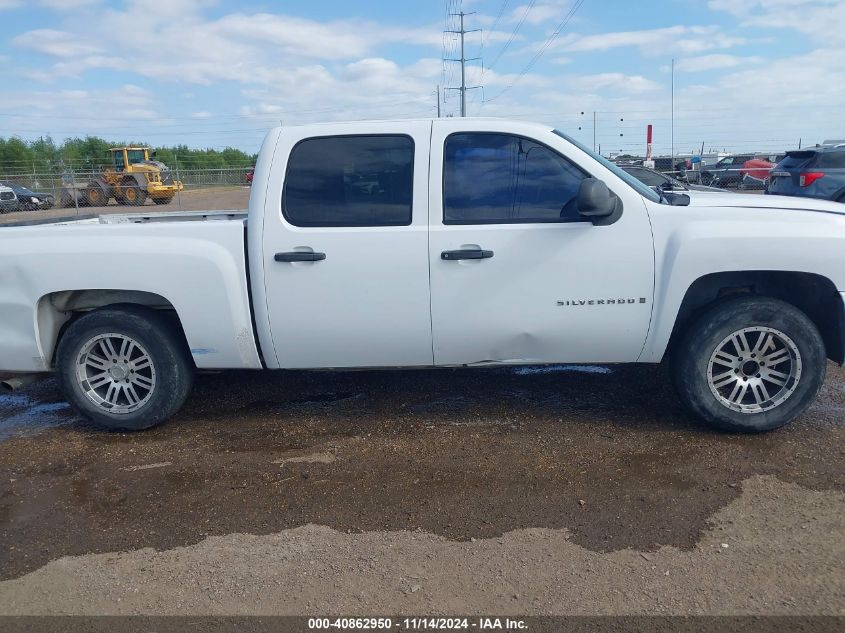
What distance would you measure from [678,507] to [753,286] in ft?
5.72

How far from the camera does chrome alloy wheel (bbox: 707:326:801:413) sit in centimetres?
464

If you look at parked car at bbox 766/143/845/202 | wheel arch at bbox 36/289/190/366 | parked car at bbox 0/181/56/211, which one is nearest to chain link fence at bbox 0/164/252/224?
parked car at bbox 0/181/56/211

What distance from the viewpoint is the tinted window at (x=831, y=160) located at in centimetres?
1384

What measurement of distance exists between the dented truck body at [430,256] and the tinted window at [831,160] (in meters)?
10.5

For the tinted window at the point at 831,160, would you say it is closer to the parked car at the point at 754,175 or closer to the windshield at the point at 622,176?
the windshield at the point at 622,176

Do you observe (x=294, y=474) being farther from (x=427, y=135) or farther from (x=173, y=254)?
(x=427, y=135)

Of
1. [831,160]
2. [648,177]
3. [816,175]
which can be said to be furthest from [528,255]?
[831,160]

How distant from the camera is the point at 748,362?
4.70 meters

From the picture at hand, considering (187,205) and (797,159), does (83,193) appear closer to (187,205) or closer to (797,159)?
(187,205)

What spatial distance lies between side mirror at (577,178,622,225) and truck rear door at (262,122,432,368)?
0.96 m

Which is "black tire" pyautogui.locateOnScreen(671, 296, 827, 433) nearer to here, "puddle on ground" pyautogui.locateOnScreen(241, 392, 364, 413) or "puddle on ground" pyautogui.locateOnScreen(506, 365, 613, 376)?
"puddle on ground" pyautogui.locateOnScreen(506, 365, 613, 376)

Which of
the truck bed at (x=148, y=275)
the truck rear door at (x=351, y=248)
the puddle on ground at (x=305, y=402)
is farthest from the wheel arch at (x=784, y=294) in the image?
the truck bed at (x=148, y=275)

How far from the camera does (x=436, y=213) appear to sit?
466 centimetres

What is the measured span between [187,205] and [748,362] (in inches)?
1150
